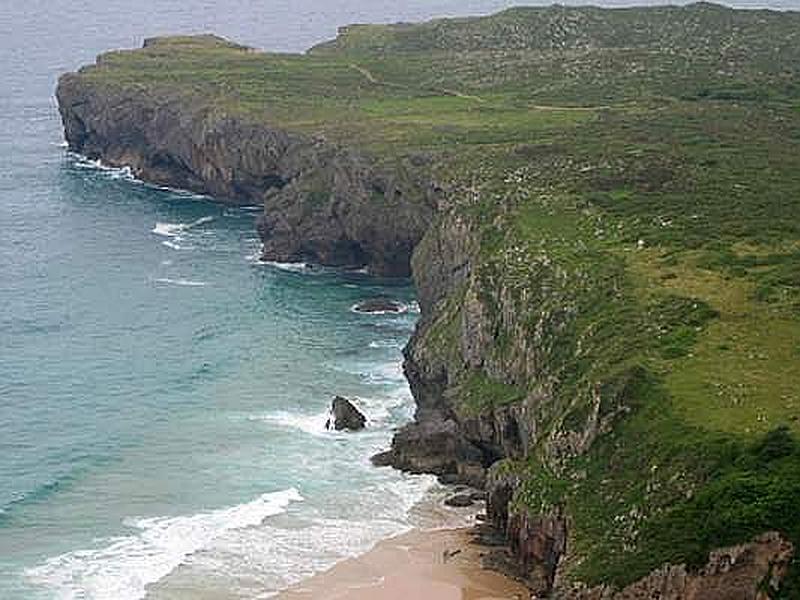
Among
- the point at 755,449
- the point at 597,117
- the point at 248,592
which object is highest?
the point at 597,117

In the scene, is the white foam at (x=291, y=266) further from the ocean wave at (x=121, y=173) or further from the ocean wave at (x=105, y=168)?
the ocean wave at (x=105, y=168)

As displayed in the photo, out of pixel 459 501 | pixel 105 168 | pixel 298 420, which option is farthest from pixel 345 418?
pixel 105 168

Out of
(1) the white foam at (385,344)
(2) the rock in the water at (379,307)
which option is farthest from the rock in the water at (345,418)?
(2) the rock in the water at (379,307)

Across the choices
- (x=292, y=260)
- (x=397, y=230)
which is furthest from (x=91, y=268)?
(x=397, y=230)

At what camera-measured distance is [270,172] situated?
155 metres

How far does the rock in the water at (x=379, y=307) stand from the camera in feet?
403

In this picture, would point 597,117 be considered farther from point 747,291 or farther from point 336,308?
point 747,291

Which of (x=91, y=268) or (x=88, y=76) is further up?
(x=88, y=76)

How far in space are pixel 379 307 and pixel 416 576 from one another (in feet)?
166

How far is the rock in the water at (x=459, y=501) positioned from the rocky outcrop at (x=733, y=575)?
79.6 ft

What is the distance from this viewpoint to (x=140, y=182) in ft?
569

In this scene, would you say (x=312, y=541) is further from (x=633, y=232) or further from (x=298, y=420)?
(x=633, y=232)

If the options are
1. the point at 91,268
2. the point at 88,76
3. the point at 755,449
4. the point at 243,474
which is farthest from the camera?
the point at 88,76

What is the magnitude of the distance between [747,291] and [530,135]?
57.3 meters
